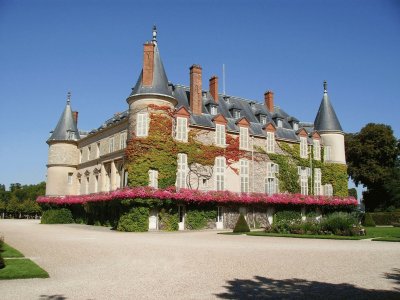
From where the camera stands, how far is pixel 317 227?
22.7 metres

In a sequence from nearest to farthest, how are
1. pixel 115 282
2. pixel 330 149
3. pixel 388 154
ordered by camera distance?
1. pixel 115 282
2. pixel 330 149
3. pixel 388 154

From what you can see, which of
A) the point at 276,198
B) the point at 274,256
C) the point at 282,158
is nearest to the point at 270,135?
the point at 282,158

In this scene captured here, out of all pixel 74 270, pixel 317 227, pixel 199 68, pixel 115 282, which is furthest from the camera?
pixel 199 68

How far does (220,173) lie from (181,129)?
5013mm

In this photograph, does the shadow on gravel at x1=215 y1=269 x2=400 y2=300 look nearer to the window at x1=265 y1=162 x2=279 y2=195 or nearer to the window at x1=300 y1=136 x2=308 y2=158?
the window at x1=265 y1=162 x2=279 y2=195

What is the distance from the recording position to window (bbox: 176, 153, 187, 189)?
99.9ft

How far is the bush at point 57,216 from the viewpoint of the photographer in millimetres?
40719

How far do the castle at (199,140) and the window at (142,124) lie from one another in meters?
0.07

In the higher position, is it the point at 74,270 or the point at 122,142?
the point at 122,142

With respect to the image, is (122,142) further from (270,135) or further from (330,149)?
(330,149)

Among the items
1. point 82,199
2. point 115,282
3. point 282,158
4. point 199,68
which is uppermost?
point 199,68

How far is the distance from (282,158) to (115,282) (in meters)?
29.6

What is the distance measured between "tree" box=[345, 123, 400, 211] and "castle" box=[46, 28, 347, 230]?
9214mm

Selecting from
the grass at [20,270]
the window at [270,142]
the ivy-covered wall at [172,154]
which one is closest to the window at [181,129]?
the ivy-covered wall at [172,154]
